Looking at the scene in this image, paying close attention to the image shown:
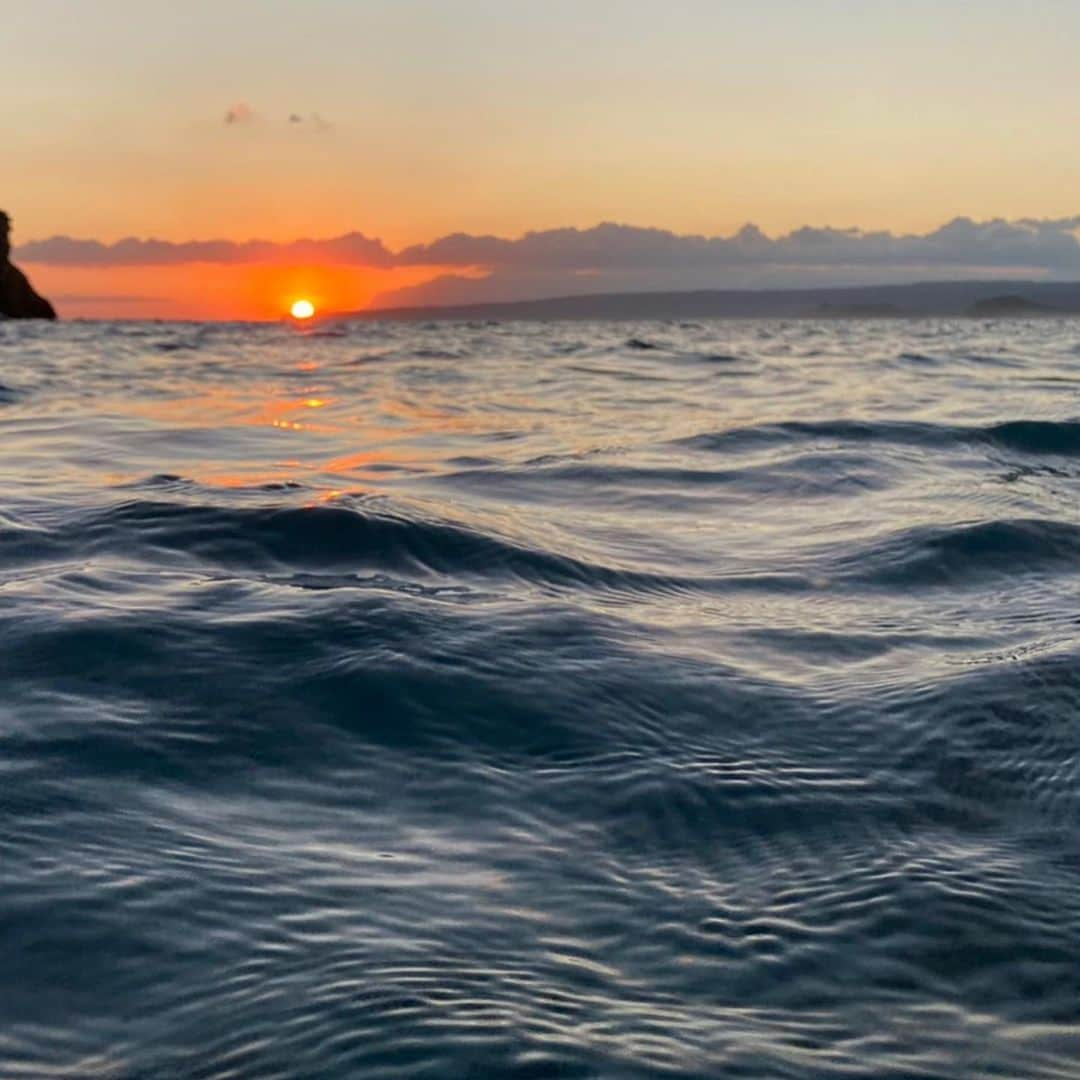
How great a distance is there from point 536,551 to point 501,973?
15.3ft

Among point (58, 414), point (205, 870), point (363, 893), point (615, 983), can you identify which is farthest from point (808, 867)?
point (58, 414)

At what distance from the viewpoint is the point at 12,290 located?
101625 mm

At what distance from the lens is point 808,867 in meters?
3.51

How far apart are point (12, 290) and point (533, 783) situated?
10682cm

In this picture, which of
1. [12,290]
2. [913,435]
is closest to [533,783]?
[913,435]

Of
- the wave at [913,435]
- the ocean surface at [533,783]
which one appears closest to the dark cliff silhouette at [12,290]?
the wave at [913,435]

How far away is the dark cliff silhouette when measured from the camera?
10081 centimetres

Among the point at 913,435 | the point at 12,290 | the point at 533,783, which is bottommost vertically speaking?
the point at 533,783

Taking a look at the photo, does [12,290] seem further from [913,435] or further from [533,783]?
[533,783]

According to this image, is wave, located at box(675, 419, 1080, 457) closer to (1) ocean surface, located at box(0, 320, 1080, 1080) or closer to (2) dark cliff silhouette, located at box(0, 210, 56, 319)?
(1) ocean surface, located at box(0, 320, 1080, 1080)

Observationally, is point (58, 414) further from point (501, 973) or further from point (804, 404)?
point (501, 973)

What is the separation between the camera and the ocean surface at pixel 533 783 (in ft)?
9.07

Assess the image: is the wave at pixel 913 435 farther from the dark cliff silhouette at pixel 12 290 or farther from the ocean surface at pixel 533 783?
the dark cliff silhouette at pixel 12 290

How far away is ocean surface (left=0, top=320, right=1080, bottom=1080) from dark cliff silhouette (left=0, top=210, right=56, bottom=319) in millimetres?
99175
